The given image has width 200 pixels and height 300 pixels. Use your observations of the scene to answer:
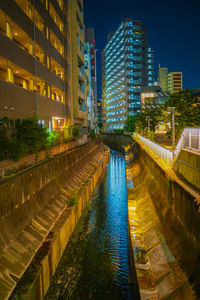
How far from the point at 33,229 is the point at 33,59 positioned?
58.7ft

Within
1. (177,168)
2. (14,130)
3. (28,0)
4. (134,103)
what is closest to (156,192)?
(177,168)

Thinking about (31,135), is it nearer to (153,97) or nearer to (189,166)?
(189,166)

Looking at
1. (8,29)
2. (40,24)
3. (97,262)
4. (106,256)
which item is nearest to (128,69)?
(40,24)

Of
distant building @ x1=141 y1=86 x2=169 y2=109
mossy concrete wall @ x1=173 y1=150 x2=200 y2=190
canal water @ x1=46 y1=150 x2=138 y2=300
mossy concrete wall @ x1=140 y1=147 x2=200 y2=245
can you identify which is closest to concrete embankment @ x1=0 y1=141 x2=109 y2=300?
canal water @ x1=46 y1=150 x2=138 y2=300

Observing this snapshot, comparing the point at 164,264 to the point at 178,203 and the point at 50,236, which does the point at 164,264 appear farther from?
the point at 50,236

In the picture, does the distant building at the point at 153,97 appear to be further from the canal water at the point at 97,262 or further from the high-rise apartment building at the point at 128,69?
the canal water at the point at 97,262

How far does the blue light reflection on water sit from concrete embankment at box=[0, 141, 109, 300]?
4.38 ft

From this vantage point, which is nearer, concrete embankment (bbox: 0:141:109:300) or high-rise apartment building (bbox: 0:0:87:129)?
concrete embankment (bbox: 0:141:109:300)

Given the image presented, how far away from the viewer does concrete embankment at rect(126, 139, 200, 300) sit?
22.2ft

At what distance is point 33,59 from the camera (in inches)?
906

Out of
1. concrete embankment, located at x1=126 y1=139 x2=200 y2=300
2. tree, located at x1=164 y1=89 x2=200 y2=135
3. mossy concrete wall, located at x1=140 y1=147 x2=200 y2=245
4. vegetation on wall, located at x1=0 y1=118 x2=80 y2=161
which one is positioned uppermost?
tree, located at x1=164 y1=89 x2=200 y2=135

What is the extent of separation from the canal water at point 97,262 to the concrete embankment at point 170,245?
1316 mm

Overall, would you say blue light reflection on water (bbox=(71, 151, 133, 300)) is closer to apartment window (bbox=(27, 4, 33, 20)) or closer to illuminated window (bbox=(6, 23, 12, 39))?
illuminated window (bbox=(6, 23, 12, 39))

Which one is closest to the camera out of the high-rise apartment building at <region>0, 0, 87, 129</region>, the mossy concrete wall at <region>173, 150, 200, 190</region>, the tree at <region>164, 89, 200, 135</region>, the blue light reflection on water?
the mossy concrete wall at <region>173, 150, 200, 190</region>
